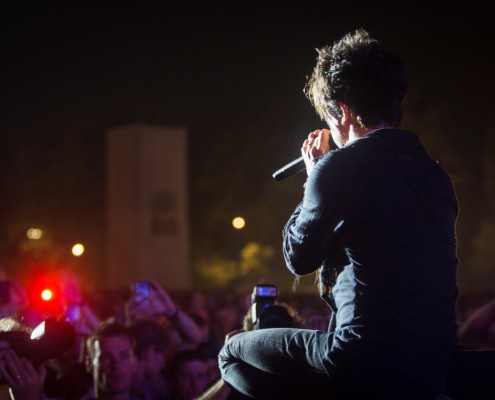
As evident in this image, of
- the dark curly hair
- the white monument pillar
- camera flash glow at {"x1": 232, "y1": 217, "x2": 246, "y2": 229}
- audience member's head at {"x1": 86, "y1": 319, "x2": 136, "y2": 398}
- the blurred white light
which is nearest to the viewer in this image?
the dark curly hair

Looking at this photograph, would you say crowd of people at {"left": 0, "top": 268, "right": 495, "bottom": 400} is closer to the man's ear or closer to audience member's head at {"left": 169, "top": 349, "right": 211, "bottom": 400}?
audience member's head at {"left": 169, "top": 349, "right": 211, "bottom": 400}

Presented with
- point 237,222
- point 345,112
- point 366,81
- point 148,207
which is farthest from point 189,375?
point 148,207

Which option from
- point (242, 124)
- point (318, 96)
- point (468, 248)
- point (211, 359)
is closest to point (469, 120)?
point (468, 248)

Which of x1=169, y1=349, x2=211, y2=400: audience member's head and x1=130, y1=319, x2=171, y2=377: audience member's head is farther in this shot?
x1=130, y1=319, x2=171, y2=377: audience member's head

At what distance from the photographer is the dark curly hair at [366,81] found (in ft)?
9.68

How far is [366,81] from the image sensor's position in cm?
295

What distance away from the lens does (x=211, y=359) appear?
22.6ft

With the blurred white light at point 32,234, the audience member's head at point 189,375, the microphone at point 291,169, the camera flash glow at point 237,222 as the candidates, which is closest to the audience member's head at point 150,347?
the audience member's head at point 189,375

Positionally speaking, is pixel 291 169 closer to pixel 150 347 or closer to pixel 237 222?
pixel 150 347

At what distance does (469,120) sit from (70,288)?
119 ft

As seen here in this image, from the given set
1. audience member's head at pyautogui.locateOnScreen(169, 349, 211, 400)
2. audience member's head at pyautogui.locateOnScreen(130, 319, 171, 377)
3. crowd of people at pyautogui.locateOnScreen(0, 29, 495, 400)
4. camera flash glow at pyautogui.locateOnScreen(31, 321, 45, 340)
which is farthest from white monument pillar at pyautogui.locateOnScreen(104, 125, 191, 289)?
crowd of people at pyautogui.locateOnScreen(0, 29, 495, 400)

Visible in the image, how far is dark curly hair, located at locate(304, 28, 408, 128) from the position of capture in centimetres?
295

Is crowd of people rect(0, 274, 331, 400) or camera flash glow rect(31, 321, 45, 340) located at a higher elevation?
camera flash glow rect(31, 321, 45, 340)

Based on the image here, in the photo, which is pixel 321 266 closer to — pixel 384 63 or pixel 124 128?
pixel 384 63
